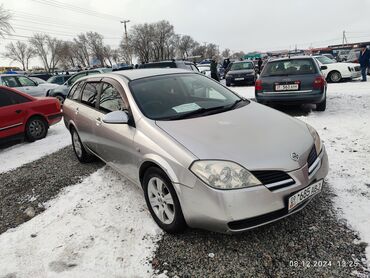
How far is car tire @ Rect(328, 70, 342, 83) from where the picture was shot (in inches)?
580

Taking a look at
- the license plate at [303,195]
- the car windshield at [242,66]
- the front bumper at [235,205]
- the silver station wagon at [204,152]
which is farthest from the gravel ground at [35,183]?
the car windshield at [242,66]

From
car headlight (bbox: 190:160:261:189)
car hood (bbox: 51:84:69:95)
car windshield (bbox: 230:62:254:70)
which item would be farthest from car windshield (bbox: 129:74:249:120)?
car windshield (bbox: 230:62:254:70)

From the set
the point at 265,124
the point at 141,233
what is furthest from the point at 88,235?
the point at 265,124

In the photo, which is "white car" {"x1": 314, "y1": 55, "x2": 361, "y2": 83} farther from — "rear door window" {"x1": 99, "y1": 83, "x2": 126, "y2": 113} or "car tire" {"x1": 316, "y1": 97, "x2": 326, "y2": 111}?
"rear door window" {"x1": 99, "y1": 83, "x2": 126, "y2": 113}

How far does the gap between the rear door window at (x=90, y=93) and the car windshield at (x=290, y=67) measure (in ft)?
16.2

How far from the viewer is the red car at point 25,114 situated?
657 centimetres

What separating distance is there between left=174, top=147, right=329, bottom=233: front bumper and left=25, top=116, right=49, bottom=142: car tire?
19.7ft

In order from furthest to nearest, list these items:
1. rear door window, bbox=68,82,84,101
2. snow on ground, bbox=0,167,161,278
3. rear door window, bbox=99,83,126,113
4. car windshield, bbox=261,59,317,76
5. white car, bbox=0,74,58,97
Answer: white car, bbox=0,74,58,97 → car windshield, bbox=261,59,317,76 → rear door window, bbox=68,82,84,101 → rear door window, bbox=99,83,126,113 → snow on ground, bbox=0,167,161,278

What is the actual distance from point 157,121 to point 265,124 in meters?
1.12

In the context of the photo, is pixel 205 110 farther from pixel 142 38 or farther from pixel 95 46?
pixel 95 46

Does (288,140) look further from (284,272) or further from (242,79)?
(242,79)

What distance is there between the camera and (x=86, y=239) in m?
2.96

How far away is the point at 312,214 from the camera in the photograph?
2992mm

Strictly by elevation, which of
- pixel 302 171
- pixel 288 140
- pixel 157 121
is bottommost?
pixel 302 171
